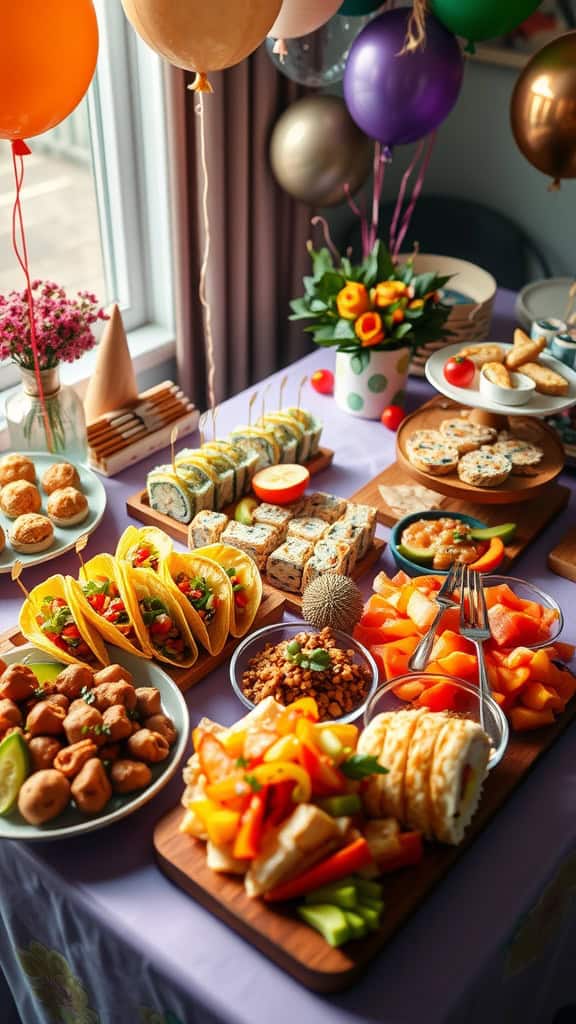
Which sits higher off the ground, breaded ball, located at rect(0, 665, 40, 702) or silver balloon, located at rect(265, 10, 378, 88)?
silver balloon, located at rect(265, 10, 378, 88)

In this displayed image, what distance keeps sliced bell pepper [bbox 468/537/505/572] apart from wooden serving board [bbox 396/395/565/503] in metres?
0.09

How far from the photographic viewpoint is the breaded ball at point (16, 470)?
72.1 inches

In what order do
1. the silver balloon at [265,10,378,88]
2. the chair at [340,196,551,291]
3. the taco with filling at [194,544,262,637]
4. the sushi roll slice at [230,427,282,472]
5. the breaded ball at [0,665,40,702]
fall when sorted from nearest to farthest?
the breaded ball at [0,665,40,702], the taco with filling at [194,544,262,637], the sushi roll slice at [230,427,282,472], the silver balloon at [265,10,378,88], the chair at [340,196,551,291]

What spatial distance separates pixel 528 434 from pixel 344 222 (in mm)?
1370

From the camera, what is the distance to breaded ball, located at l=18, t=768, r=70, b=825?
119 centimetres

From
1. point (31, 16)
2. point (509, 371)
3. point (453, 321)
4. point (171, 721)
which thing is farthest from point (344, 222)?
point (171, 721)

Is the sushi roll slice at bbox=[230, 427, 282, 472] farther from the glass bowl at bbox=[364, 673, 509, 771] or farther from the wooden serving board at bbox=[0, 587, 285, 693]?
the glass bowl at bbox=[364, 673, 509, 771]

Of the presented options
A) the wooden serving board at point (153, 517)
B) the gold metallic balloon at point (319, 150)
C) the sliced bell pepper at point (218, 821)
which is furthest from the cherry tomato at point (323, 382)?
the sliced bell pepper at point (218, 821)

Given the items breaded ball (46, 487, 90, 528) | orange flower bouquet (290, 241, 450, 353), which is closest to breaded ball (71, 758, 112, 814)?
breaded ball (46, 487, 90, 528)

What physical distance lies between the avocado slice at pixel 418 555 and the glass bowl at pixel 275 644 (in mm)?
249

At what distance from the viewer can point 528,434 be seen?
1.94m

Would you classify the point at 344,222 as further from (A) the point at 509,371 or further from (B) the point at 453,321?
(A) the point at 509,371

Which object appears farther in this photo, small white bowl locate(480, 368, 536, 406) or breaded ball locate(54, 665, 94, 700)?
small white bowl locate(480, 368, 536, 406)

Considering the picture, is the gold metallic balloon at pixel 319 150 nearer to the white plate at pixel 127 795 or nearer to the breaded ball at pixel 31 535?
the breaded ball at pixel 31 535
